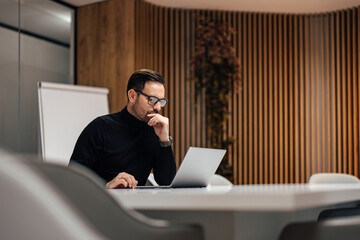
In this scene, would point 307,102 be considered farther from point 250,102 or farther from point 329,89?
point 250,102

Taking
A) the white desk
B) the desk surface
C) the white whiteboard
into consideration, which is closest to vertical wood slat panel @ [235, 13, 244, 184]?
the white whiteboard

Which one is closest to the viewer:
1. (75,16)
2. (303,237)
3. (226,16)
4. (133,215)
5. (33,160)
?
(33,160)

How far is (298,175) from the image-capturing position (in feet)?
24.1

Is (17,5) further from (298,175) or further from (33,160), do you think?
(33,160)

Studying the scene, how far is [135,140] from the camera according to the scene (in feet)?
9.48

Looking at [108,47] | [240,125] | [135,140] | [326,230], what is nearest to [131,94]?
[135,140]

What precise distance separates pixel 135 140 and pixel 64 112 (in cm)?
327

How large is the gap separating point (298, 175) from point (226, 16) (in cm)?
277

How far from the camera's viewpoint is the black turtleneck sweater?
2732mm

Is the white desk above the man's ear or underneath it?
underneath

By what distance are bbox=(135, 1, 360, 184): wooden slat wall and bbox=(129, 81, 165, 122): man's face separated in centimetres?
414

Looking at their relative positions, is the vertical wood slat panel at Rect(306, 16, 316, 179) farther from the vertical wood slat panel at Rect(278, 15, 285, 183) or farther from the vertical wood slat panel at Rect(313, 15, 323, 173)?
the vertical wood slat panel at Rect(278, 15, 285, 183)

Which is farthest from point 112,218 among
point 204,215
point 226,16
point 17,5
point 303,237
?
point 226,16

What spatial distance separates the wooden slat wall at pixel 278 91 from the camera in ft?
23.5
